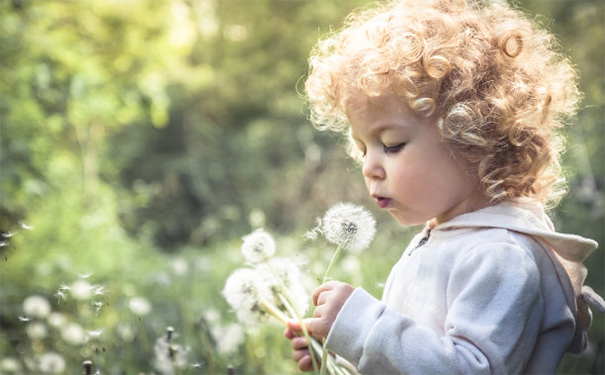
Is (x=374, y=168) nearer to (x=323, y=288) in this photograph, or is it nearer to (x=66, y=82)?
(x=323, y=288)

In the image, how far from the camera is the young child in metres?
1.33

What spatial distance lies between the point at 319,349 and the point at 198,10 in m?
14.1

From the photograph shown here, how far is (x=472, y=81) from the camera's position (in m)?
1.53

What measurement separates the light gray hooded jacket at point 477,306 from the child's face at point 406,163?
0.07 meters

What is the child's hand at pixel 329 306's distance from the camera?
1.43 m

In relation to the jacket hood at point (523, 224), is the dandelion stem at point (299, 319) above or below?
below

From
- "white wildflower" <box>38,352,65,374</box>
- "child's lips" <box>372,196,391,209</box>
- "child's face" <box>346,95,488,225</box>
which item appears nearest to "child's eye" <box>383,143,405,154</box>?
"child's face" <box>346,95,488,225</box>

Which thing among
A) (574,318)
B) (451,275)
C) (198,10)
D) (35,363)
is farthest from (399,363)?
(198,10)

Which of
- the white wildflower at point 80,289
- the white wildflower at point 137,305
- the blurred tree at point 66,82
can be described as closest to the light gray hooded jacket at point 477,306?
the white wildflower at point 80,289

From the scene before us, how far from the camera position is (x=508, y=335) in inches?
51.8

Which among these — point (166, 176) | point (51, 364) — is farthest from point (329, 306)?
point (166, 176)

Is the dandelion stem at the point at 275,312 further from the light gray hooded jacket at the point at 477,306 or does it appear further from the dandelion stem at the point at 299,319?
the light gray hooded jacket at the point at 477,306

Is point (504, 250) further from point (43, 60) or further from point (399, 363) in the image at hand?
point (43, 60)

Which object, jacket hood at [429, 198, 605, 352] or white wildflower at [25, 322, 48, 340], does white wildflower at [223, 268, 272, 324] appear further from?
white wildflower at [25, 322, 48, 340]
